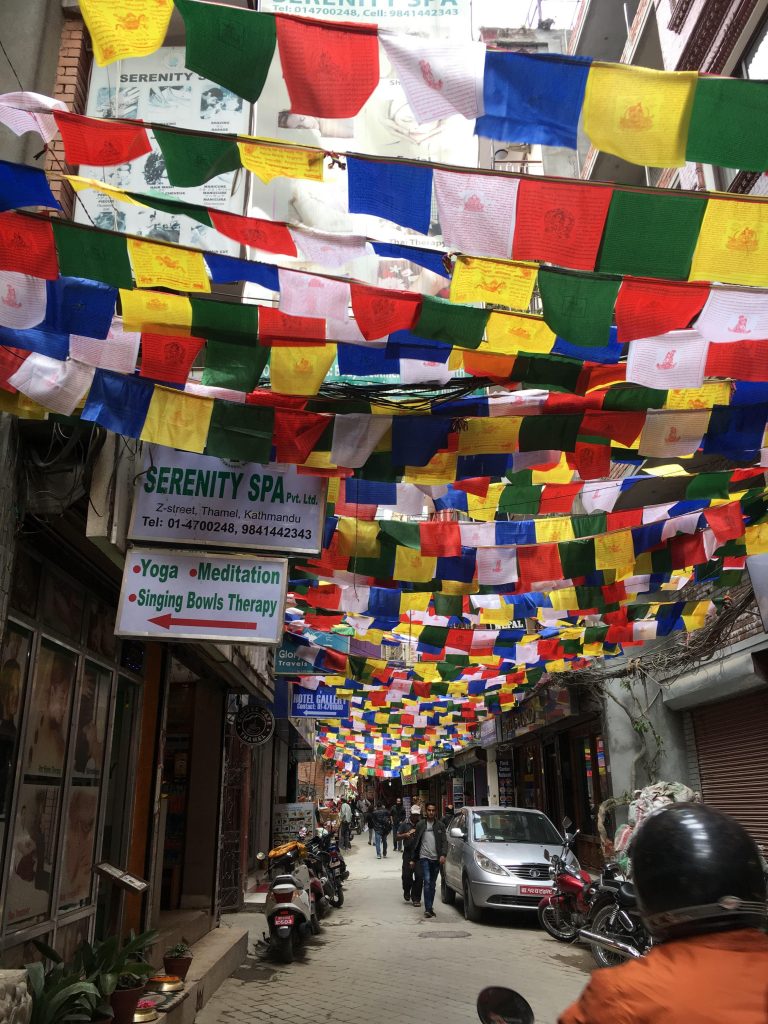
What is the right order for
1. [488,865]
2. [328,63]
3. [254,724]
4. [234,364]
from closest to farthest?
[328,63]
[234,364]
[488,865]
[254,724]

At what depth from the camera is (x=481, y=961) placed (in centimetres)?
884

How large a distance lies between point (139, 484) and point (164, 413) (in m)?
0.80

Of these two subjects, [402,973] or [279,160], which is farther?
[402,973]

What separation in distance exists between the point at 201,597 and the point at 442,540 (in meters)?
2.60

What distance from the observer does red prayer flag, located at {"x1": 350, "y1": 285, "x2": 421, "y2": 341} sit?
12.6 feet

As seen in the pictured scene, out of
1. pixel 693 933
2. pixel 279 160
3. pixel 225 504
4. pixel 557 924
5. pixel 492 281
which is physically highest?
pixel 279 160

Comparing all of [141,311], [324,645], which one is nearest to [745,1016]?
[141,311]

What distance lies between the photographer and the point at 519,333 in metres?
4.12

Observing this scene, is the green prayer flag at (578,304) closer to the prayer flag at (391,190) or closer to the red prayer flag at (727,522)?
the prayer flag at (391,190)

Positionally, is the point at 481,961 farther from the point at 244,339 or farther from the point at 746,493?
the point at 244,339

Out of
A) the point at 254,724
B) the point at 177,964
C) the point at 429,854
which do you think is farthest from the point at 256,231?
the point at 429,854

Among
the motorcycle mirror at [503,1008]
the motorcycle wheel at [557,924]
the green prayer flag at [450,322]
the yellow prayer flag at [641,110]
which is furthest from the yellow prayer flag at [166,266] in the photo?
the motorcycle wheel at [557,924]

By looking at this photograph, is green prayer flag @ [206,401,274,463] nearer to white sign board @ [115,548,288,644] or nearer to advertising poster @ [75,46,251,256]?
white sign board @ [115,548,288,644]

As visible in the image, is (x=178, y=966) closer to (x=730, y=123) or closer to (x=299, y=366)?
(x=299, y=366)
